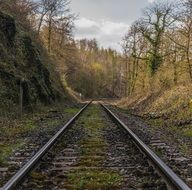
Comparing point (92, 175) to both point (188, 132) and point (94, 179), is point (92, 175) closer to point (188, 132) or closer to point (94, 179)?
point (94, 179)

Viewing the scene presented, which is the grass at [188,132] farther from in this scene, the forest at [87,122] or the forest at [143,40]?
the forest at [143,40]

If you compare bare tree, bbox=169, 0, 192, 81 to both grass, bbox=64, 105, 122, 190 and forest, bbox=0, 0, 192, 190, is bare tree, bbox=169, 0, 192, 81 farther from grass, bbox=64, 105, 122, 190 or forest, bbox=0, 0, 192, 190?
grass, bbox=64, 105, 122, 190

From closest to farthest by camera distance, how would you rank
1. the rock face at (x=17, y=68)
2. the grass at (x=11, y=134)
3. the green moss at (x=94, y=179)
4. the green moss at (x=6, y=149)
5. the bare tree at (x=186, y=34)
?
the green moss at (x=94, y=179), the green moss at (x=6, y=149), the grass at (x=11, y=134), the rock face at (x=17, y=68), the bare tree at (x=186, y=34)

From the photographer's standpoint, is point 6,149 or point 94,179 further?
point 6,149

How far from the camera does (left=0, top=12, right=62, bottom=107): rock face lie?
20.3 metres

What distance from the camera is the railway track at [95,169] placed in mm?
6543

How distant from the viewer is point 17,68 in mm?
23531

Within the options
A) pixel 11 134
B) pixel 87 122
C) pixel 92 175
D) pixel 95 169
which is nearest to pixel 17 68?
pixel 87 122

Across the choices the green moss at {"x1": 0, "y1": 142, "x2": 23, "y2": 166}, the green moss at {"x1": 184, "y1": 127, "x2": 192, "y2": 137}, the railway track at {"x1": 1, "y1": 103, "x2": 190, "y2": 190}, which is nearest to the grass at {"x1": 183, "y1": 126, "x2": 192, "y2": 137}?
the green moss at {"x1": 184, "y1": 127, "x2": 192, "y2": 137}

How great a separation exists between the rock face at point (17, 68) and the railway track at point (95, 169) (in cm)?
896

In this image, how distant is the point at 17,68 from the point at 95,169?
16.5 metres

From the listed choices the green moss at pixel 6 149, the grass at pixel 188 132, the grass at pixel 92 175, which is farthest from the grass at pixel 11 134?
the grass at pixel 188 132

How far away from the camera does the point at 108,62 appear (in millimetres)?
146875

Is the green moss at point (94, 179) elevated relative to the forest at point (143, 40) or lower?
lower
